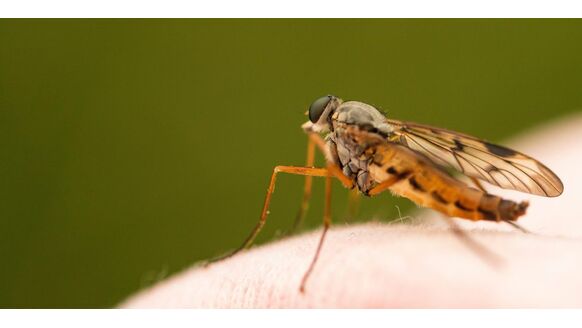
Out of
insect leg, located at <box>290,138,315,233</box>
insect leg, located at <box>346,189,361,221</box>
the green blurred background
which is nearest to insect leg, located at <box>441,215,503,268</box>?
Result: insect leg, located at <box>290,138,315,233</box>

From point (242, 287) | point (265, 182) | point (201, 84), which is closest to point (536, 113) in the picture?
point (265, 182)

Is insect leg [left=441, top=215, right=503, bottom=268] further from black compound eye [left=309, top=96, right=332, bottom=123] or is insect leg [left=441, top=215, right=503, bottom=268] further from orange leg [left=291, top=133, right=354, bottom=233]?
black compound eye [left=309, top=96, right=332, bottom=123]

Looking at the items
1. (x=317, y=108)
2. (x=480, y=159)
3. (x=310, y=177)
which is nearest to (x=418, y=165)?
(x=480, y=159)

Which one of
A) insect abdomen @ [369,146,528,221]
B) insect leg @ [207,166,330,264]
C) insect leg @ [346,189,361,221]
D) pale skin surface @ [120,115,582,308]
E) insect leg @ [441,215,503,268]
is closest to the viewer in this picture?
pale skin surface @ [120,115,582,308]

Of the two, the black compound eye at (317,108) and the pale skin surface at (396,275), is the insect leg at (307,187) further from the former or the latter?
the pale skin surface at (396,275)

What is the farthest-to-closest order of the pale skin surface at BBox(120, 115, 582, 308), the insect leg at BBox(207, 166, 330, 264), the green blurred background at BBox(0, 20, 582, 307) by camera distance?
the green blurred background at BBox(0, 20, 582, 307) < the insect leg at BBox(207, 166, 330, 264) < the pale skin surface at BBox(120, 115, 582, 308)

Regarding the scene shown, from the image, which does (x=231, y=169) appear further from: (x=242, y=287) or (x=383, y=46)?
(x=242, y=287)
